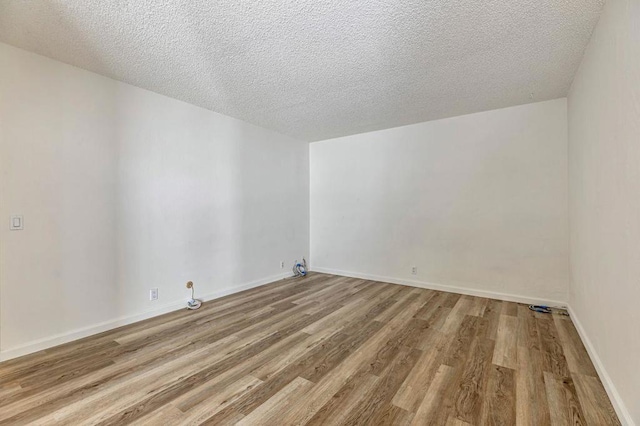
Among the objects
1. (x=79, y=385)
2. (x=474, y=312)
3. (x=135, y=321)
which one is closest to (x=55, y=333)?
(x=135, y=321)

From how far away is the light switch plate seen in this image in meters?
2.28

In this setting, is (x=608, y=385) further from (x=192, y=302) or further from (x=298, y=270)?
(x=298, y=270)

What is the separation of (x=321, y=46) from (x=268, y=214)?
2.93 meters

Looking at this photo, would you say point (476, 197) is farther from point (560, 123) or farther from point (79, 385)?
point (79, 385)

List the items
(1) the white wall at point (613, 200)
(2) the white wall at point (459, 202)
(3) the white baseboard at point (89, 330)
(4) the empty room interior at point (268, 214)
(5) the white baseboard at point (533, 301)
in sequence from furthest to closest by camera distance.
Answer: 1. (2) the white wall at point (459, 202)
2. (3) the white baseboard at point (89, 330)
3. (4) the empty room interior at point (268, 214)
4. (5) the white baseboard at point (533, 301)
5. (1) the white wall at point (613, 200)

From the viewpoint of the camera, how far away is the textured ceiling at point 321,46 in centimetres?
184

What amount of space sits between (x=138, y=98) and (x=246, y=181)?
67.4 inches

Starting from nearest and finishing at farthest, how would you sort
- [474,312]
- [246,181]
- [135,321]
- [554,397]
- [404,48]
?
[554,397], [404,48], [135,321], [474,312], [246,181]

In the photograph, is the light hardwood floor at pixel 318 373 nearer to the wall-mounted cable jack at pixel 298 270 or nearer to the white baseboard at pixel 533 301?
the white baseboard at pixel 533 301

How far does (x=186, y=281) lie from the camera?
3486 millimetres

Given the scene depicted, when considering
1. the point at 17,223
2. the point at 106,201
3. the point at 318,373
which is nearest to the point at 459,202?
the point at 318,373

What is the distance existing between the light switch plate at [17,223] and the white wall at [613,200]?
431cm

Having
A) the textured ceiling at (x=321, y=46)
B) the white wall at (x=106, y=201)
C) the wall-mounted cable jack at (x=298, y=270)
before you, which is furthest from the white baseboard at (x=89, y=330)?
the textured ceiling at (x=321, y=46)

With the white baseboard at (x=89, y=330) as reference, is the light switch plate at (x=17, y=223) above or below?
above
